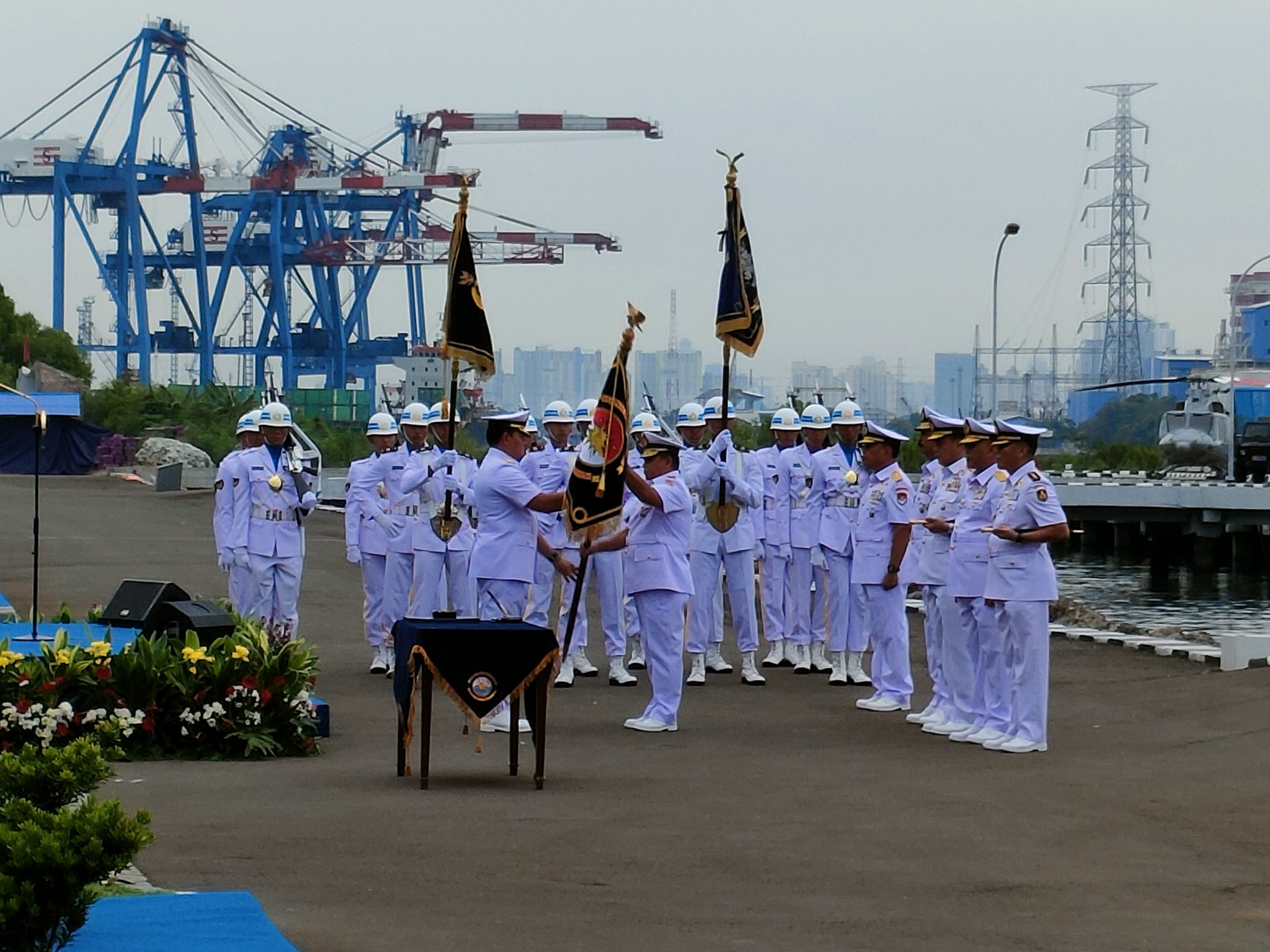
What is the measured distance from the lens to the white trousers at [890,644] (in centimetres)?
1312

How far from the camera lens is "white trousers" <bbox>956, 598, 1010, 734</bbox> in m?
11.4

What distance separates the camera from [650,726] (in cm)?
1176

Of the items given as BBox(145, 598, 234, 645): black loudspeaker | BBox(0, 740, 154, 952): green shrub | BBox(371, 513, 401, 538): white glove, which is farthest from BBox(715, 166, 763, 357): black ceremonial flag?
BBox(0, 740, 154, 952): green shrub

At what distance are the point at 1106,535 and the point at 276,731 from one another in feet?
147

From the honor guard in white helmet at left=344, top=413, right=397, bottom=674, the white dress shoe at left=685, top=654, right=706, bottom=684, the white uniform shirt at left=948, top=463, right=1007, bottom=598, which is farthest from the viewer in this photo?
the honor guard in white helmet at left=344, top=413, right=397, bottom=674

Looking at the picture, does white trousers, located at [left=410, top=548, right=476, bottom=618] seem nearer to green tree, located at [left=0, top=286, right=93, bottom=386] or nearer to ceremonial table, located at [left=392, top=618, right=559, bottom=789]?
ceremonial table, located at [left=392, top=618, right=559, bottom=789]

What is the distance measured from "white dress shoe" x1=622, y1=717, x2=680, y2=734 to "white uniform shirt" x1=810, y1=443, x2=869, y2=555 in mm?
3369

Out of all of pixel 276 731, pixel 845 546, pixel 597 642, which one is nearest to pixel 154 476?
pixel 597 642

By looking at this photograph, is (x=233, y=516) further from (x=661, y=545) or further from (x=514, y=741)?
(x=514, y=741)

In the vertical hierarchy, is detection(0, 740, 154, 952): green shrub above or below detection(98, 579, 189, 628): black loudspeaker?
below

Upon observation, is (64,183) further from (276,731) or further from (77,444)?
(276,731)

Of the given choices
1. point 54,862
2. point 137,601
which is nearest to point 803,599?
point 137,601

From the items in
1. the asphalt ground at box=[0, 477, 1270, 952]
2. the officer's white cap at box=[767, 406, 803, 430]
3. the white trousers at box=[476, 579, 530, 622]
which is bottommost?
the asphalt ground at box=[0, 477, 1270, 952]

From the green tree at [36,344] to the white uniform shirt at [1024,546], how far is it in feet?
204
